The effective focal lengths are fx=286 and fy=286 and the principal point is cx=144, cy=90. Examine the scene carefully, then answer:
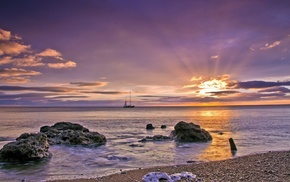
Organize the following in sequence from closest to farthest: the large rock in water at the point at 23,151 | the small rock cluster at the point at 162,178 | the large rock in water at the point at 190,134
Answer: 1. the small rock cluster at the point at 162,178
2. the large rock in water at the point at 23,151
3. the large rock in water at the point at 190,134

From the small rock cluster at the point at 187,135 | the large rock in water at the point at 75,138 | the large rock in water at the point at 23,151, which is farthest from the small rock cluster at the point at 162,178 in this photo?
the small rock cluster at the point at 187,135

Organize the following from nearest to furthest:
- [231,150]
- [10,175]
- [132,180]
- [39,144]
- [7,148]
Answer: [132,180] < [10,175] < [7,148] < [39,144] < [231,150]

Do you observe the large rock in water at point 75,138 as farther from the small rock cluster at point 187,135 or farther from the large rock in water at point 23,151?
the large rock in water at point 23,151

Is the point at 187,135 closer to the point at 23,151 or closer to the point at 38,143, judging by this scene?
the point at 38,143

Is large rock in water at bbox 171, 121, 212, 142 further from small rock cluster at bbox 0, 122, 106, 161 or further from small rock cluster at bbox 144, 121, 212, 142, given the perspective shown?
small rock cluster at bbox 0, 122, 106, 161

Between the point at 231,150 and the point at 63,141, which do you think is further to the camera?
the point at 63,141

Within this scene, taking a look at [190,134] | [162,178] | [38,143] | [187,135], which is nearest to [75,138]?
[38,143]

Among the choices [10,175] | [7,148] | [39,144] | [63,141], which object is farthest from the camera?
[63,141]

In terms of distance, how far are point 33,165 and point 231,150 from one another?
73.8 feet

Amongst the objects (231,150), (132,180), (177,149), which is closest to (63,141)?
(177,149)

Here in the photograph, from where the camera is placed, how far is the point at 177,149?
36.5 m

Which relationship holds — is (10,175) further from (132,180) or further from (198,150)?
(198,150)

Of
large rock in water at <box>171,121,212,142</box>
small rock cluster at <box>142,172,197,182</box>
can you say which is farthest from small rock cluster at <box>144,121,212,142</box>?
small rock cluster at <box>142,172,197,182</box>

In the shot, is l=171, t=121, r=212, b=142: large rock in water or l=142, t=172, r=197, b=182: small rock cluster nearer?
l=142, t=172, r=197, b=182: small rock cluster
